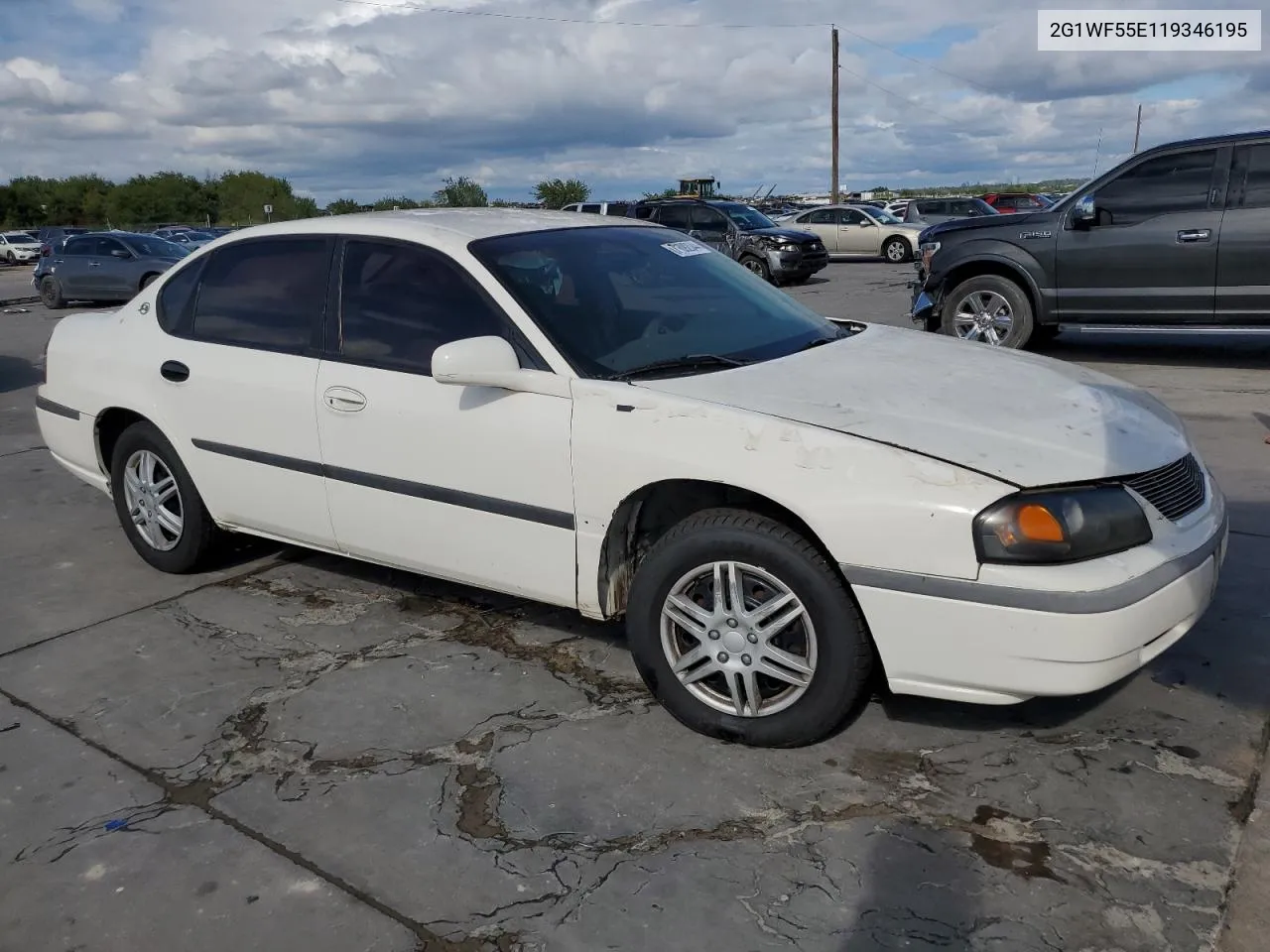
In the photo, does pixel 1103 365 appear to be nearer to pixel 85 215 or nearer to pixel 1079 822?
pixel 1079 822

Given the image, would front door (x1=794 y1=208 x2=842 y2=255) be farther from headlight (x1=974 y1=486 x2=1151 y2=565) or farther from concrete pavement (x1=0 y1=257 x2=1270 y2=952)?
headlight (x1=974 y1=486 x2=1151 y2=565)

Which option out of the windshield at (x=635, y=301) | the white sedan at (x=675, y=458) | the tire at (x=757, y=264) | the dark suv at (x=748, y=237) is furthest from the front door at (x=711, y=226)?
the windshield at (x=635, y=301)

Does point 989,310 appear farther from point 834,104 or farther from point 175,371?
point 834,104

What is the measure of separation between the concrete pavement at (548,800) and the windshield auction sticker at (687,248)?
1.53m

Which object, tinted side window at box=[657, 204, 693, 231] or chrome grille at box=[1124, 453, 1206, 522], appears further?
tinted side window at box=[657, 204, 693, 231]

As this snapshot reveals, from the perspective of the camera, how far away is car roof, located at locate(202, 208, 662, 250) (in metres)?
4.03

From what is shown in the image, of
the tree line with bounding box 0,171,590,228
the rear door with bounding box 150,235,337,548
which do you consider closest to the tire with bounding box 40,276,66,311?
the rear door with bounding box 150,235,337,548

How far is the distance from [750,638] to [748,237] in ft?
57.4

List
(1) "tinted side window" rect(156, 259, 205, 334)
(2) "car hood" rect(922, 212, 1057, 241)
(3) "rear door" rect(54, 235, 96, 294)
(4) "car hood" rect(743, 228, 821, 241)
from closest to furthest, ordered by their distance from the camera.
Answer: (1) "tinted side window" rect(156, 259, 205, 334) → (2) "car hood" rect(922, 212, 1057, 241) → (4) "car hood" rect(743, 228, 821, 241) → (3) "rear door" rect(54, 235, 96, 294)

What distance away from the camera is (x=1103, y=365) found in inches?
377

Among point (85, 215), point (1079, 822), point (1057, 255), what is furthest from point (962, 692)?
point (85, 215)

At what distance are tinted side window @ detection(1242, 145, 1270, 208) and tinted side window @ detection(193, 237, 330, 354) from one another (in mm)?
7305

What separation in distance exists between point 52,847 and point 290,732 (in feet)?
2.47

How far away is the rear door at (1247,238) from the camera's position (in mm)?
8375
